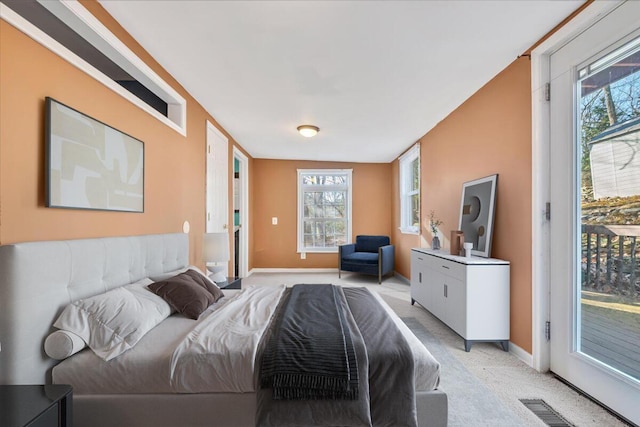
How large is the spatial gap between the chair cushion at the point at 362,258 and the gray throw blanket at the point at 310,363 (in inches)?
154

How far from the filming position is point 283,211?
6441 millimetres

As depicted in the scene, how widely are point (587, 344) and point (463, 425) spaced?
1050 mm

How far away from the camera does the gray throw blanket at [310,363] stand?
51.2 inches

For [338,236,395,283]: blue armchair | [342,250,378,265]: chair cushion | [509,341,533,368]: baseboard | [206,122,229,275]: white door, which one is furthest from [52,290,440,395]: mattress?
[342,250,378,265]: chair cushion

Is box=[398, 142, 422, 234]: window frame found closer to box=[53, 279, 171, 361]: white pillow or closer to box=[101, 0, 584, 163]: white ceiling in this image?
box=[101, 0, 584, 163]: white ceiling

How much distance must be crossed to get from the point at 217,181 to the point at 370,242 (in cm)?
340

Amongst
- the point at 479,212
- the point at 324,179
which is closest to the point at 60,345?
the point at 479,212

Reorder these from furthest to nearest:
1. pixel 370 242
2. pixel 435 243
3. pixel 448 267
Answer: pixel 370 242
pixel 435 243
pixel 448 267

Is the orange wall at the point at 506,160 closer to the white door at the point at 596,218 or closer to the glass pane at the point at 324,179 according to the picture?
the white door at the point at 596,218

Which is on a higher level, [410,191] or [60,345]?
[410,191]

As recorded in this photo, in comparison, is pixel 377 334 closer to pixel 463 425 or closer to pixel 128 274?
pixel 463 425

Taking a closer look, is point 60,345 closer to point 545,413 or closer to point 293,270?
point 545,413

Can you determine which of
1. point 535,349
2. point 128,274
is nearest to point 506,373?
point 535,349

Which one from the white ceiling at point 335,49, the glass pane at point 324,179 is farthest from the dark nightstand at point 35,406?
the glass pane at point 324,179
